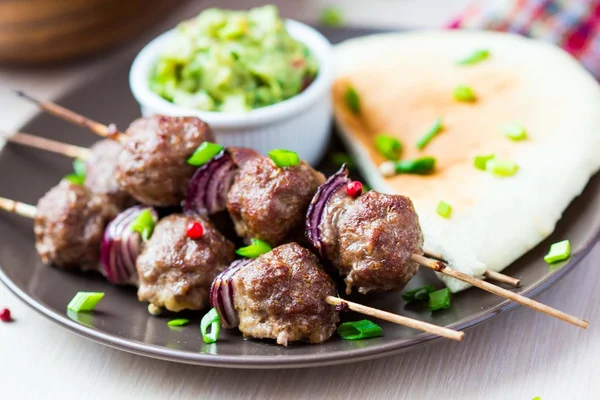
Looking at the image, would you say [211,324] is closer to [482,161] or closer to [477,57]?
[482,161]

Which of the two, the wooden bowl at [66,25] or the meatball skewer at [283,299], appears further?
the wooden bowl at [66,25]

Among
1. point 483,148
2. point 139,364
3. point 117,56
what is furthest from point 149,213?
point 117,56

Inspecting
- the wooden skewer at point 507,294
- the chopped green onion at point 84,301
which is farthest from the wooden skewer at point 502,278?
the chopped green onion at point 84,301

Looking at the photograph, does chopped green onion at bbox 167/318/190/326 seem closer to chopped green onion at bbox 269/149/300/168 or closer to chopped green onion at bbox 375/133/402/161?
chopped green onion at bbox 269/149/300/168

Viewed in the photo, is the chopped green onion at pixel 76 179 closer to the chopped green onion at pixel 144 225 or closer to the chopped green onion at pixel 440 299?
the chopped green onion at pixel 144 225

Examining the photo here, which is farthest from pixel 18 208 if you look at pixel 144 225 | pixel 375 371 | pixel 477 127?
pixel 477 127
